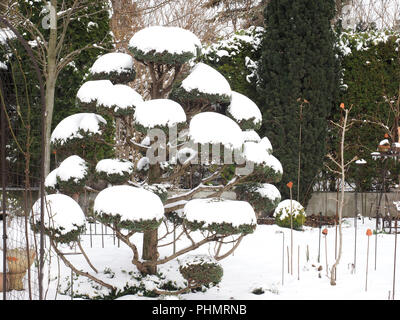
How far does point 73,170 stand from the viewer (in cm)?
414

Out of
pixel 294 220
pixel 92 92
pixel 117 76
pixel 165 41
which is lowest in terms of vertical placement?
pixel 294 220

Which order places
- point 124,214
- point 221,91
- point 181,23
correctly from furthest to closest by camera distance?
1. point 181,23
2. point 221,91
3. point 124,214

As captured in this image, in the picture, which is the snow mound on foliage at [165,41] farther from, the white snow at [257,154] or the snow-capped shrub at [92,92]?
the white snow at [257,154]

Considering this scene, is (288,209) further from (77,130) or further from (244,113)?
(77,130)

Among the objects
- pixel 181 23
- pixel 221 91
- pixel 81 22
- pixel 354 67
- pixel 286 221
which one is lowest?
pixel 286 221

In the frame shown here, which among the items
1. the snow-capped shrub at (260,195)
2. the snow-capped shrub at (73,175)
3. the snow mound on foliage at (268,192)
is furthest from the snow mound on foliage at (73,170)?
the snow mound on foliage at (268,192)

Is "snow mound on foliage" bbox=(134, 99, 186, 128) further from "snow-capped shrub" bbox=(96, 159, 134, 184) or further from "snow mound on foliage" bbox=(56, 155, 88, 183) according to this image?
"snow mound on foliage" bbox=(56, 155, 88, 183)

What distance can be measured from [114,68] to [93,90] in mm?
358

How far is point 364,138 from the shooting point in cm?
736

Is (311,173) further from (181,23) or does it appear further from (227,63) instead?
(181,23)

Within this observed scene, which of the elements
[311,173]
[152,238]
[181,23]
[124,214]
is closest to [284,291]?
[152,238]

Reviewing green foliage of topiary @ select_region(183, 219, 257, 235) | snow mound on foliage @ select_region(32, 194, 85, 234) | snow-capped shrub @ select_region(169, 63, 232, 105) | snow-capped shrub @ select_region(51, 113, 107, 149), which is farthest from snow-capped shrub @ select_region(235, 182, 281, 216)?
snow mound on foliage @ select_region(32, 194, 85, 234)

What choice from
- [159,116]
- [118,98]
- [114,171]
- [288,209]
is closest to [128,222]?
[114,171]

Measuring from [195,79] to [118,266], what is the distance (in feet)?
7.18
